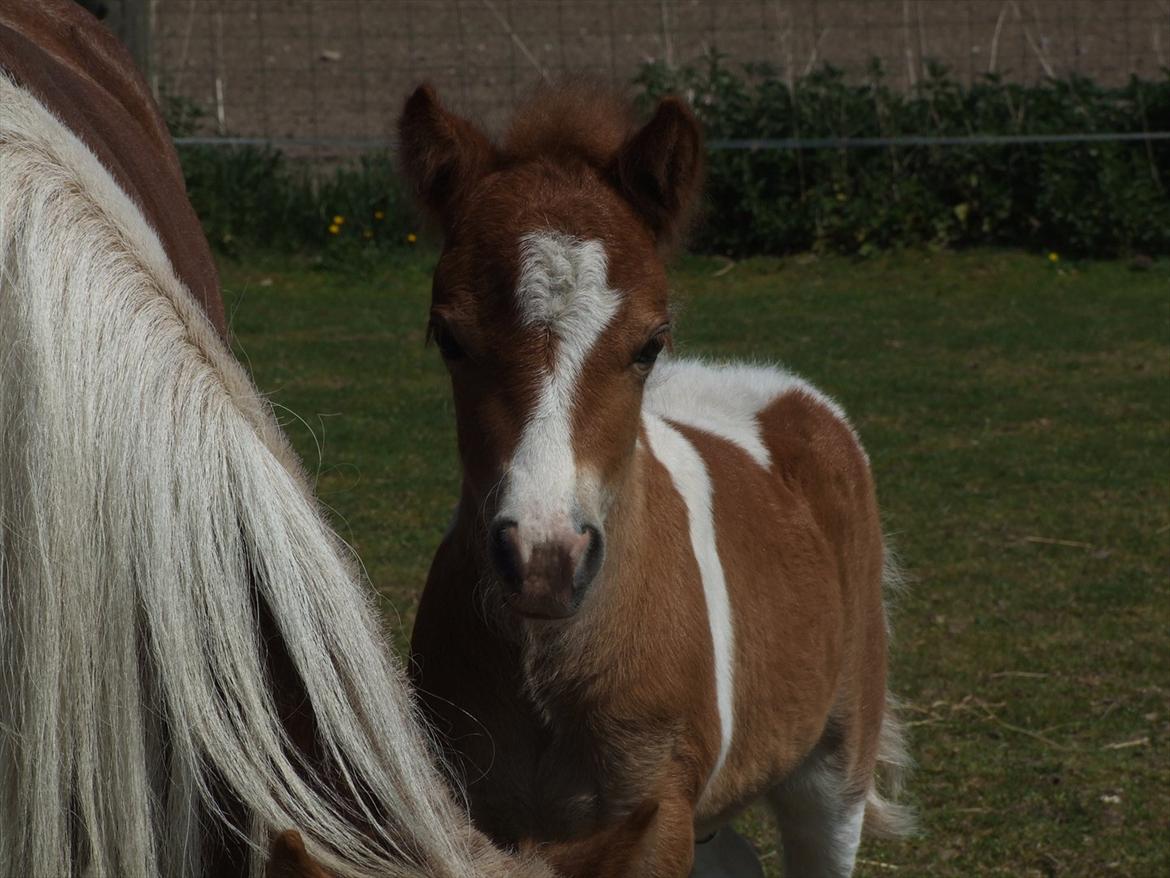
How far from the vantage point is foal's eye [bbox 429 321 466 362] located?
233 centimetres

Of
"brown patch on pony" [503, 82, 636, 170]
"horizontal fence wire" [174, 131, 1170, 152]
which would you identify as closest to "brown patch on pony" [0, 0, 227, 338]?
"brown patch on pony" [503, 82, 636, 170]

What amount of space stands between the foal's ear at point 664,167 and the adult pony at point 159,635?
1033 millimetres

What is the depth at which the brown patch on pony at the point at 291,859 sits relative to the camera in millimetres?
1406

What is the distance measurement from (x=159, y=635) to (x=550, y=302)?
90cm

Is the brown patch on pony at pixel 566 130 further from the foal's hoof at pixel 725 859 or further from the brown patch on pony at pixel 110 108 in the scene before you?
the foal's hoof at pixel 725 859

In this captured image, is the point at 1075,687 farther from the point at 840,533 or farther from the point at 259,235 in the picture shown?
the point at 259,235

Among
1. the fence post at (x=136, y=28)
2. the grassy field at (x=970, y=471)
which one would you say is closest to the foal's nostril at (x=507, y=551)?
the grassy field at (x=970, y=471)

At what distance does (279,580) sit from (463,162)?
3.62 feet

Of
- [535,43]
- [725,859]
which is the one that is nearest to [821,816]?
[725,859]

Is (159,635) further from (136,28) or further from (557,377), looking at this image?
(136,28)

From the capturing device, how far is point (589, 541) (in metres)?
2.09

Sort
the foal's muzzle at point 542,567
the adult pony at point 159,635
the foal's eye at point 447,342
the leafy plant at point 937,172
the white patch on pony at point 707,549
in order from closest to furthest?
the adult pony at point 159,635 → the foal's muzzle at point 542,567 → the foal's eye at point 447,342 → the white patch on pony at point 707,549 → the leafy plant at point 937,172

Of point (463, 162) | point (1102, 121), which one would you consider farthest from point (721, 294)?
point (463, 162)

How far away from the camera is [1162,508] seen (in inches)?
241
